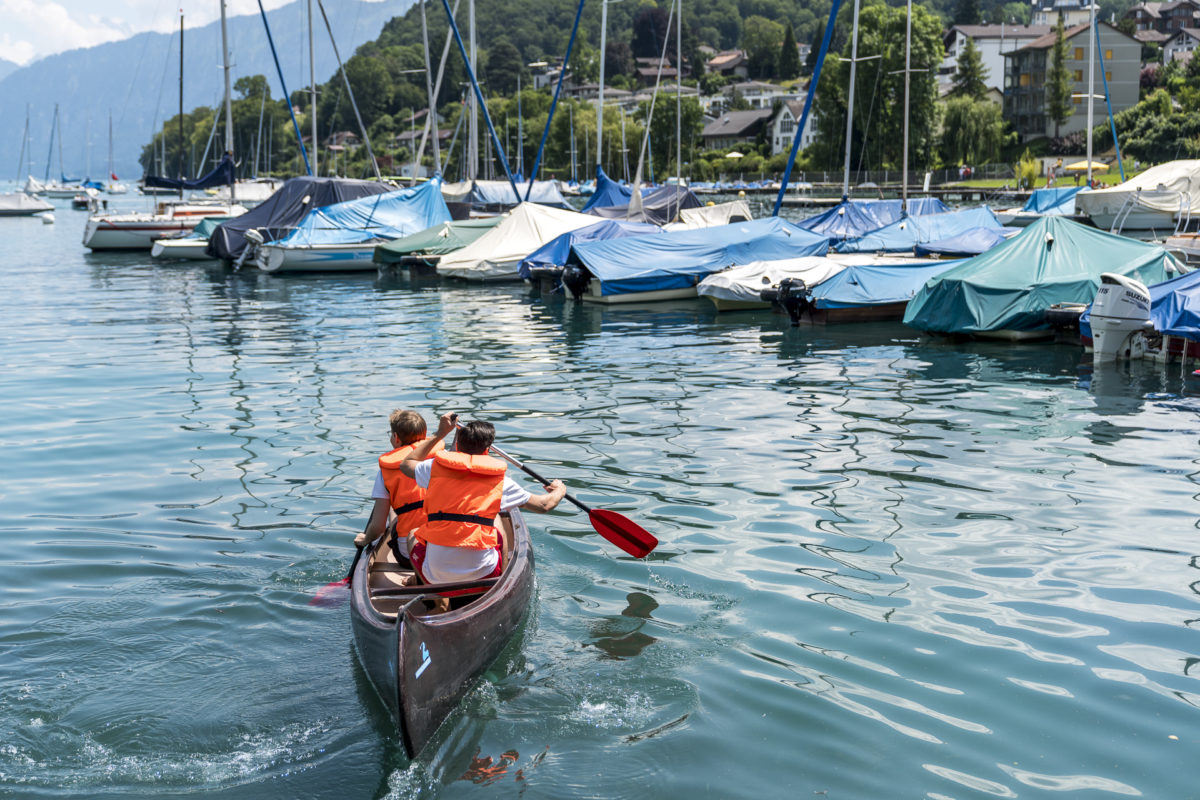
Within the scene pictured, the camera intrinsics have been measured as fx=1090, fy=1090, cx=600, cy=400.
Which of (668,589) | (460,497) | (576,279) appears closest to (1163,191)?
(576,279)

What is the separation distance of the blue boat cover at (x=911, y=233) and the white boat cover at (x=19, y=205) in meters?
88.3

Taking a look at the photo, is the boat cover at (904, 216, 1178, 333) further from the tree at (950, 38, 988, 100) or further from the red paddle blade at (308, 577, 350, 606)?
the tree at (950, 38, 988, 100)

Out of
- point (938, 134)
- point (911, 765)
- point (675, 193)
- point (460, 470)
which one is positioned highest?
point (938, 134)

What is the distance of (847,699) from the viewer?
7.85 m

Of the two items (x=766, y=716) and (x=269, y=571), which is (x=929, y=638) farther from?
(x=269, y=571)

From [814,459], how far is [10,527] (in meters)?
9.76

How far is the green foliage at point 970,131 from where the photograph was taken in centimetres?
10100

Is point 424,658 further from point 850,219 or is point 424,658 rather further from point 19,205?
point 19,205

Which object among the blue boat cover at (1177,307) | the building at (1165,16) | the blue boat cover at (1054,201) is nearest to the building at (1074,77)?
the blue boat cover at (1054,201)

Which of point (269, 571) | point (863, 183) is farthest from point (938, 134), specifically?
point (269, 571)

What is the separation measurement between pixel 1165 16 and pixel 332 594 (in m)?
195

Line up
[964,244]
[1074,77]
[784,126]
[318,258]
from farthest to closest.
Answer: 1. [784,126]
2. [1074,77]
3. [318,258]
4. [964,244]

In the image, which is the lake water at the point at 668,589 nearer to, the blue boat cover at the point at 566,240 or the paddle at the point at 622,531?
the paddle at the point at 622,531

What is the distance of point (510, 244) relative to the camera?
135ft
